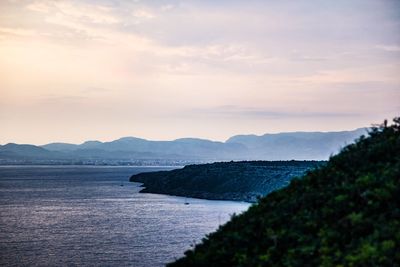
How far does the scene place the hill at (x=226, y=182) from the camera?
146 metres

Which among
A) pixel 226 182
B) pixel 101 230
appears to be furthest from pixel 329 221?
pixel 226 182

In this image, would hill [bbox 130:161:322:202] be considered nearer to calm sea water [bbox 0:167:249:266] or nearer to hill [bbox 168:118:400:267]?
calm sea water [bbox 0:167:249:266]

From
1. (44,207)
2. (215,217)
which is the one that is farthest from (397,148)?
(44,207)

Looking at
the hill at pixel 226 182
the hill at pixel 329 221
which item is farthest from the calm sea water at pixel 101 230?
the hill at pixel 329 221

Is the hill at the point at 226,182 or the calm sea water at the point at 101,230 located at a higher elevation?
the hill at the point at 226,182

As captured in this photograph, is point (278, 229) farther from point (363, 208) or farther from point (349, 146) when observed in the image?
point (349, 146)

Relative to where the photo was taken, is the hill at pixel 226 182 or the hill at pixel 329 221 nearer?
the hill at pixel 329 221

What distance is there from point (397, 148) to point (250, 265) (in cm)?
951

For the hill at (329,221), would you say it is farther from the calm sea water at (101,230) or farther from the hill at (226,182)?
the hill at (226,182)

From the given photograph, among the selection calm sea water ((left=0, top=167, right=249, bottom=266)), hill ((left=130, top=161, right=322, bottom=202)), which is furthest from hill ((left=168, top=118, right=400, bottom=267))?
hill ((left=130, top=161, right=322, bottom=202))

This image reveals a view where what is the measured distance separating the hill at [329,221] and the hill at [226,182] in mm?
110205

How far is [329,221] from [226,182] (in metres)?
141

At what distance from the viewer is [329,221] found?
2069 cm

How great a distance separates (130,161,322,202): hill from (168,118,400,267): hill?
11020 cm
